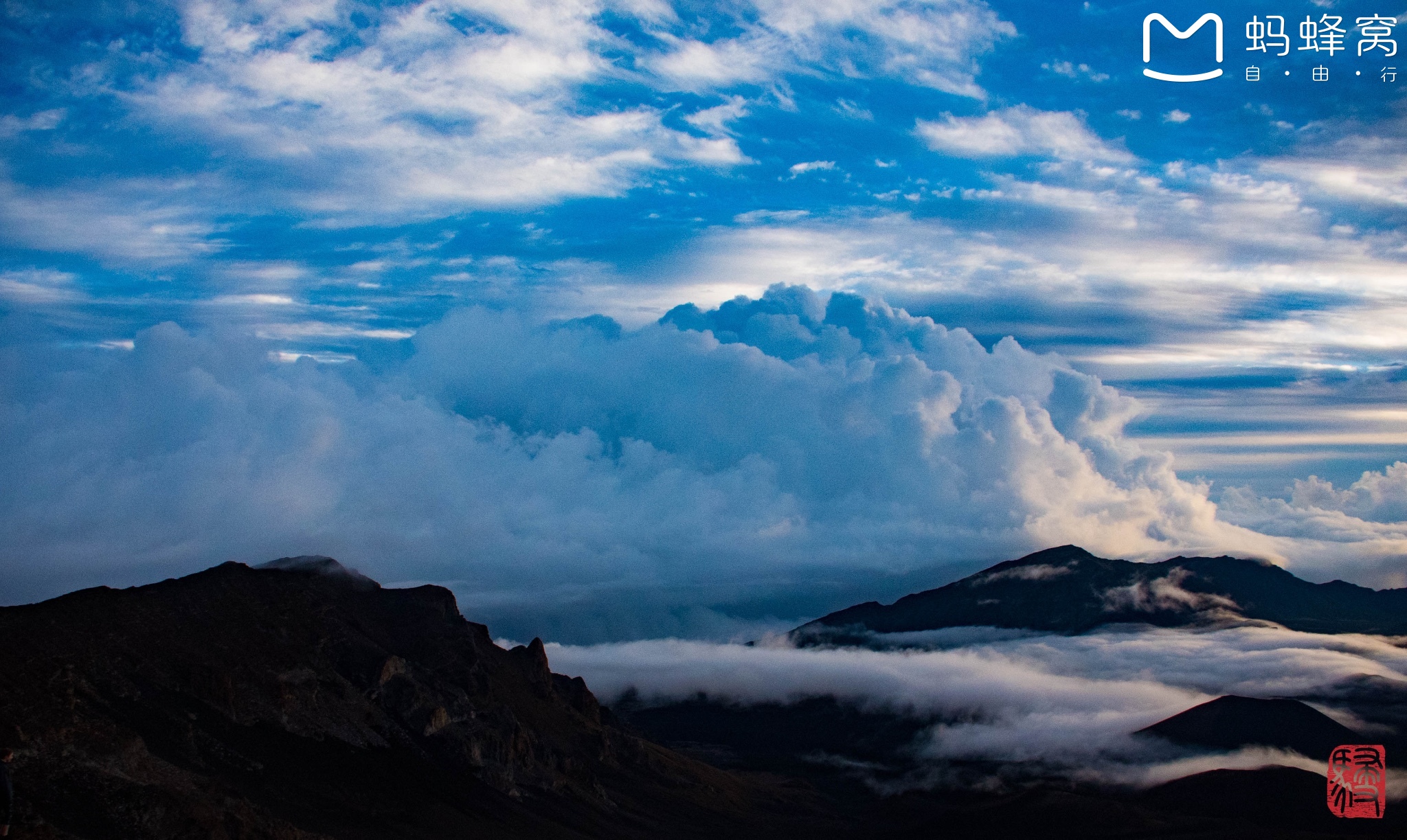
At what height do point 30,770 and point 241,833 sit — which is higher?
point 30,770

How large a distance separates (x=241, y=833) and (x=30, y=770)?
35882mm

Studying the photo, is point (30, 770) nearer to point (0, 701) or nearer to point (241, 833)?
point (0, 701)

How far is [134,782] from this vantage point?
187 meters

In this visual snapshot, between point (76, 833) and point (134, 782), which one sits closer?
point (76, 833)

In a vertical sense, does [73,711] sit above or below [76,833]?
above

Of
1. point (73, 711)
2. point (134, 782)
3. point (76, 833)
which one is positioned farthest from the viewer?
point (73, 711)

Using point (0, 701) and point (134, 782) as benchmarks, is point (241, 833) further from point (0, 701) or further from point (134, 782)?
point (0, 701)

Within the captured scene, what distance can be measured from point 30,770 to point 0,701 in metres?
18.7

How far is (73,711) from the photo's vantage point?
199 metres

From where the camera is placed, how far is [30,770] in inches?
6988

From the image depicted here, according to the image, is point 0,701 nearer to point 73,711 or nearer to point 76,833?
point 73,711

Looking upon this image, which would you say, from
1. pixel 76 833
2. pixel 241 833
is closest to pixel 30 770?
pixel 76 833

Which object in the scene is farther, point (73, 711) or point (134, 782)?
point (73, 711)

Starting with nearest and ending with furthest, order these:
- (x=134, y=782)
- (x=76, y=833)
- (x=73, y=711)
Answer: (x=76, y=833) < (x=134, y=782) < (x=73, y=711)
